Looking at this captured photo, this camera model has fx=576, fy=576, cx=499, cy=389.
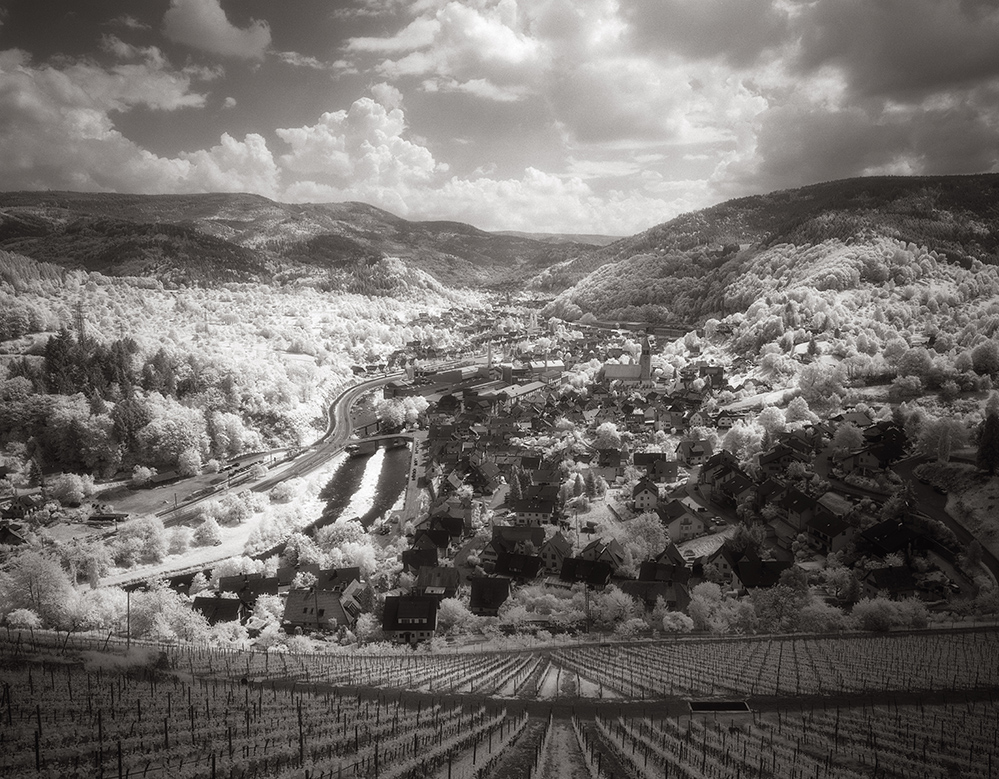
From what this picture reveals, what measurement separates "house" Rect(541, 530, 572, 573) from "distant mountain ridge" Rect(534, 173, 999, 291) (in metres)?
85.2

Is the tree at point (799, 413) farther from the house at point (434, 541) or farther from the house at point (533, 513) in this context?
the house at point (434, 541)

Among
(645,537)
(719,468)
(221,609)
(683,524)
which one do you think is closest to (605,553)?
(645,537)

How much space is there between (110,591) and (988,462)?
3921 centimetres

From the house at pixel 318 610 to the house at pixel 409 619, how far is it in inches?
65.3

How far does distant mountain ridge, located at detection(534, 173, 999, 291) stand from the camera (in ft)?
294

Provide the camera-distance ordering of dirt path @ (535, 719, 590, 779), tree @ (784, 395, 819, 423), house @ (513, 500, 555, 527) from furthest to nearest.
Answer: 1. tree @ (784, 395, 819, 423)
2. house @ (513, 500, 555, 527)
3. dirt path @ (535, 719, 590, 779)

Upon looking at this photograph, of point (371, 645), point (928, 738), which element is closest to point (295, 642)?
point (371, 645)

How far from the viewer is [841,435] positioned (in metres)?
34.5

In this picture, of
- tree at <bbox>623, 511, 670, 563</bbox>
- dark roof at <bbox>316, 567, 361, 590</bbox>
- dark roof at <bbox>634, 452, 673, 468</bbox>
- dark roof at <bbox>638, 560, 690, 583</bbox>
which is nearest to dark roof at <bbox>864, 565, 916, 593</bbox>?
dark roof at <bbox>638, 560, 690, 583</bbox>

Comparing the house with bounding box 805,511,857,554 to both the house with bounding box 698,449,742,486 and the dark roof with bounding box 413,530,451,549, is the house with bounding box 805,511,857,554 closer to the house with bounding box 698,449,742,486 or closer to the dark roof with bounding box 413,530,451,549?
the house with bounding box 698,449,742,486

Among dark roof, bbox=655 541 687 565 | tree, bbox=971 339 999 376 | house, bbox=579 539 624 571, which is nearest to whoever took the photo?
dark roof, bbox=655 541 687 565

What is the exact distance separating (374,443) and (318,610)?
25.3m

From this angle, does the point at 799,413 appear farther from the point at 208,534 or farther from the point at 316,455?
the point at 208,534

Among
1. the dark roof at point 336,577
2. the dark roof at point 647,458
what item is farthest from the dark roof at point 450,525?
the dark roof at point 647,458
